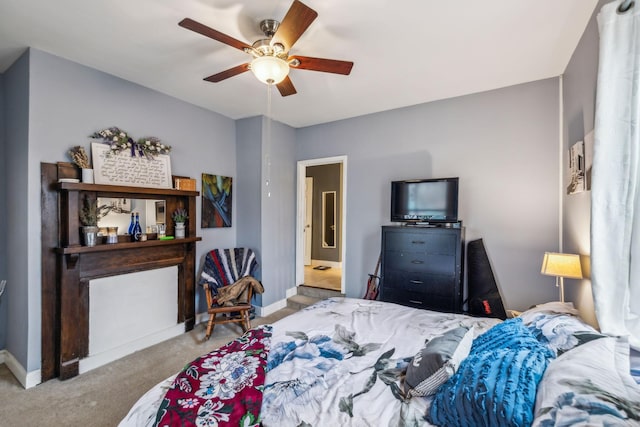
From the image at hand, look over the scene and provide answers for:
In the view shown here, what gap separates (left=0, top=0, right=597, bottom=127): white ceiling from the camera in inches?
71.1

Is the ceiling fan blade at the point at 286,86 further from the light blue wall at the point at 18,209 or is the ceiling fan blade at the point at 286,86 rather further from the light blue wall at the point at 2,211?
the light blue wall at the point at 2,211

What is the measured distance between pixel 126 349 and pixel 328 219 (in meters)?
Answer: 4.29

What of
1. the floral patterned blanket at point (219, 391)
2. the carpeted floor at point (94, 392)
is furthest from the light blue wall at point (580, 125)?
the carpeted floor at point (94, 392)

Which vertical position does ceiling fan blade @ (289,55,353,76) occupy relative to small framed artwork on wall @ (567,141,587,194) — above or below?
above

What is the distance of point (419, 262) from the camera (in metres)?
2.93

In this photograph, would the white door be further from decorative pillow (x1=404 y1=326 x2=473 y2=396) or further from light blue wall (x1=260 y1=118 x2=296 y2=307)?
decorative pillow (x1=404 y1=326 x2=473 y2=396)

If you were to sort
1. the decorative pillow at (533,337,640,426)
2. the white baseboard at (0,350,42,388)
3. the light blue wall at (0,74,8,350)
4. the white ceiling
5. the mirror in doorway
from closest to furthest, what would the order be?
the decorative pillow at (533,337,640,426)
the white ceiling
the white baseboard at (0,350,42,388)
the light blue wall at (0,74,8,350)
the mirror in doorway

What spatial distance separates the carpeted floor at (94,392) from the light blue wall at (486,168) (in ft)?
7.33

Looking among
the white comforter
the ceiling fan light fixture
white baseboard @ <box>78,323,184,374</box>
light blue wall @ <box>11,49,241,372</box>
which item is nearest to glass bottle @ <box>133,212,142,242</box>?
light blue wall @ <box>11,49,241,372</box>

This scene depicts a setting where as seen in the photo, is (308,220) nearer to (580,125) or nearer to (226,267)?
(226,267)

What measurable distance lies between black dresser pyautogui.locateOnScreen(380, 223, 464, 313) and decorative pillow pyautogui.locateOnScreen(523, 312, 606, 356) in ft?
3.76

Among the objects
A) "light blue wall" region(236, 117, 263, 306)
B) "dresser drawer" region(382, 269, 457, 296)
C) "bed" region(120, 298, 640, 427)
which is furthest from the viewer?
"light blue wall" region(236, 117, 263, 306)

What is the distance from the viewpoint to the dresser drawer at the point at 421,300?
2.77m

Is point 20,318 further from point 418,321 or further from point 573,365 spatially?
point 573,365
